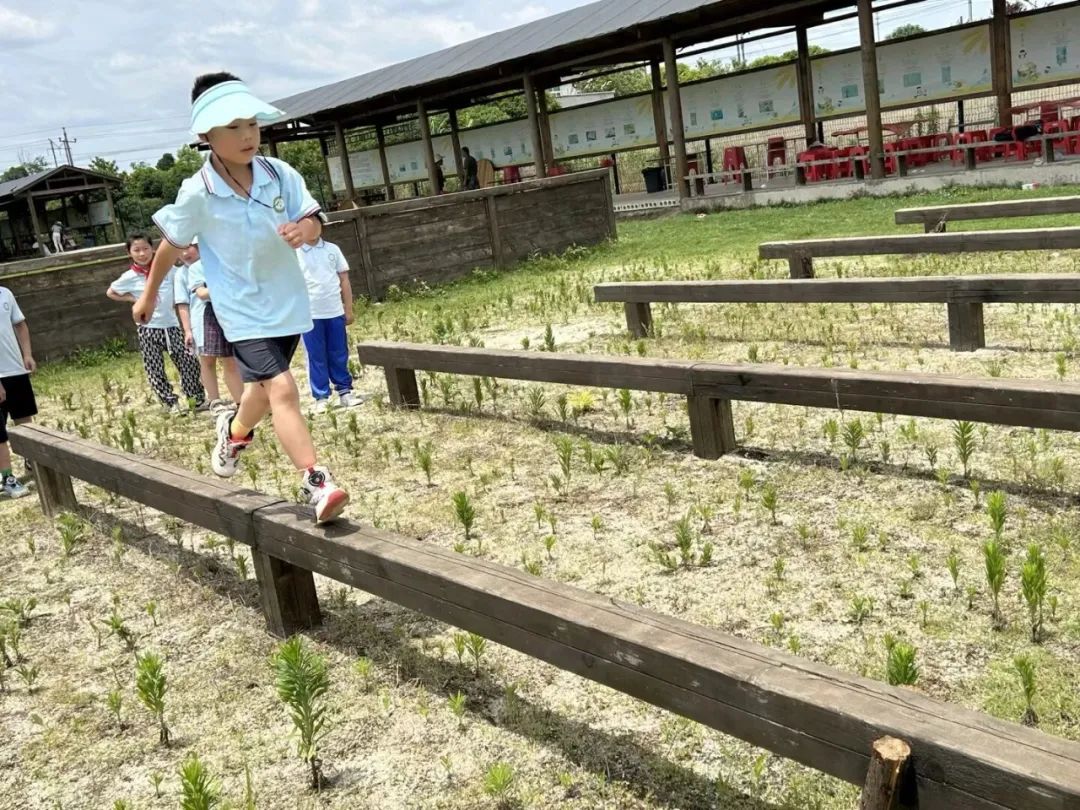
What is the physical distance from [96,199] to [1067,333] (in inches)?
1906

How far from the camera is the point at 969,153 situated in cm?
1623

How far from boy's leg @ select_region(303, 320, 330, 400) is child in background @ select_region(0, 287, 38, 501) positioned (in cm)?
185

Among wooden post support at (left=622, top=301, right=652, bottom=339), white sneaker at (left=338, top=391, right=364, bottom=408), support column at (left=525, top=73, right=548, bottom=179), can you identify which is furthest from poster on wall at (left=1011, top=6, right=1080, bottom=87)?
white sneaker at (left=338, top=391, right=364, bottom=408)

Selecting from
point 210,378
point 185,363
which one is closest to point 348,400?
point 210,378

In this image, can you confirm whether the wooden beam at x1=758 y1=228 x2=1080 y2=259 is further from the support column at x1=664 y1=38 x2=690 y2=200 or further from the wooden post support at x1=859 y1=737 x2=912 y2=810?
the support column at x1=664 y1=38 x2=690 y2=200

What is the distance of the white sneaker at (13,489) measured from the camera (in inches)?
261

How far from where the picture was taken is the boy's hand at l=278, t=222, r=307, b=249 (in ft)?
12.6

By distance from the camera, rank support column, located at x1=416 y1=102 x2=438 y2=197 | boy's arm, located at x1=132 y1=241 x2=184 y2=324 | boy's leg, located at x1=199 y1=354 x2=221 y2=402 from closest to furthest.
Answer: boy's arm, located at x1=132 y1=241 x2=184 y2=324
boy's leg, located at x1=199 y1=354 x2=221 y2=402
support column, located at x1=416 y1=102 x2=438 y2=197

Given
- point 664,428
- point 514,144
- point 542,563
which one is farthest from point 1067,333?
point 514,144

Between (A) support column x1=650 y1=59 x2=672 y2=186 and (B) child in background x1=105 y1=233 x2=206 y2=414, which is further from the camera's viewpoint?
(A) support column x1=650 y1=59 x2=672 y2=186

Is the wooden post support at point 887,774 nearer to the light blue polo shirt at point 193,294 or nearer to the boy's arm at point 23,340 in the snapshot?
the light blue polo shirt at point 193,294

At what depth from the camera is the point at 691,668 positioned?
7.81 feet

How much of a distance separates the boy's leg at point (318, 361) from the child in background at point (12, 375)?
1.85 metres

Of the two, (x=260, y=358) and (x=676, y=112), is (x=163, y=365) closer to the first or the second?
(x=260, y=358)
